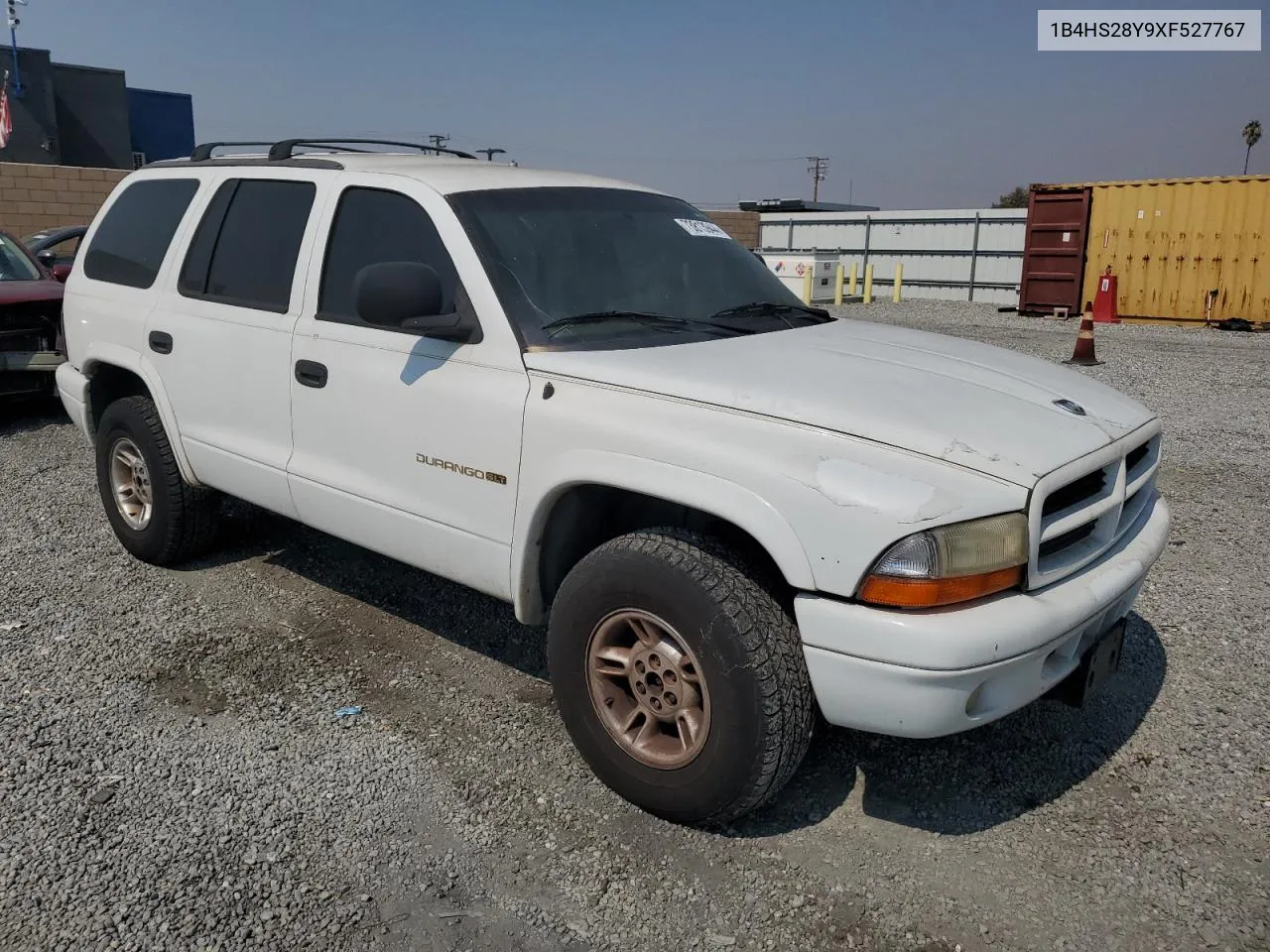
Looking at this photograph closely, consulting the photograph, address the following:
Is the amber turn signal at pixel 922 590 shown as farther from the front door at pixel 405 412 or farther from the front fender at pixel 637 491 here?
the front door at pixel 405 412

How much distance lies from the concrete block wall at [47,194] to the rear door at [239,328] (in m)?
14.8

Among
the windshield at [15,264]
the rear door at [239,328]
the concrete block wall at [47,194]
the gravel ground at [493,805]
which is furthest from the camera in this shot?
the concrete block wall at [47,194]

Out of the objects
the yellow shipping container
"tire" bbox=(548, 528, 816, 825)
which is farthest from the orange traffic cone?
"tire" bbox=(548, 528, 816, 825)

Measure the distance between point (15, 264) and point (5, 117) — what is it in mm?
26234

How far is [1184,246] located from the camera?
18156 millimetres

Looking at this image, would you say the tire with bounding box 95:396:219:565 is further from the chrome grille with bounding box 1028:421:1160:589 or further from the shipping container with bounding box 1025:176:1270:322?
the shipping container with bounding box 1025:176:1270:322

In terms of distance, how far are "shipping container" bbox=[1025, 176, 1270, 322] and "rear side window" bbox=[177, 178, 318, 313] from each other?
59.3ft

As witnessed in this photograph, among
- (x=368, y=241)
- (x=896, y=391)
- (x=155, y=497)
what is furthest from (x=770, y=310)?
(x=155, y=497)

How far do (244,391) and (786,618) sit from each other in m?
2.55

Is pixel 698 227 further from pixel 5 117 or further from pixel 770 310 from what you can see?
→ pixel 5 117

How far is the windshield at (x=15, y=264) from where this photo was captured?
28.2ft

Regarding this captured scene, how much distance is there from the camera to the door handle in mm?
3738

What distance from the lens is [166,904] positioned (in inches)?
102

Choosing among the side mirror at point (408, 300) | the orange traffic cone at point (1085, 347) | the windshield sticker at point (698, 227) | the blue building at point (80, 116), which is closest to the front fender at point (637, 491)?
the side mirror at point (408, 300)
